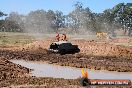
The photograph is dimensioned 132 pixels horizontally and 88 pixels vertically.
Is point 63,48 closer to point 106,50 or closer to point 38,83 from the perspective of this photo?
point 106,50

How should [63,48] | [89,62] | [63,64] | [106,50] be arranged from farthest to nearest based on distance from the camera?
[106,50] < [63,48] < [89,62] < [63,64]

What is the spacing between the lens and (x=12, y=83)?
16891 millimetres

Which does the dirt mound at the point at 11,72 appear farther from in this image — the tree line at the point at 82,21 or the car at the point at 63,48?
the tree line at the point at 82,21

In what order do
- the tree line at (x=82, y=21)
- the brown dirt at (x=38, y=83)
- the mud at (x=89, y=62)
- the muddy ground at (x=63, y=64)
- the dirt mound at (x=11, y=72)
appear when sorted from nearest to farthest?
the brown dirt at (x=38, y=83)
the muddy ground at (x=63, y=64)
the dirt mound at (x=11, y=72)
the mud at (x=89, y=62)
the tree line at (x=82, y=21)

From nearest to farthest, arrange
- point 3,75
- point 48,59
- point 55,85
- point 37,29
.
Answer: point 55,85 → point 3,75 → point 48,59 → point 37,29

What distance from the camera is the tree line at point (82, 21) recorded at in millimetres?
113500

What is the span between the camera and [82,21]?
115062 mm

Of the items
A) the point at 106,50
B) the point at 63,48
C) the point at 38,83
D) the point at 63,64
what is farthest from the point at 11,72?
the point at 106,50

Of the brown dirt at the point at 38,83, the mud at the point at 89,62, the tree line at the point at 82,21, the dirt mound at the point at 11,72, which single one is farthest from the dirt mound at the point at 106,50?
the tree line at the point at 82,21

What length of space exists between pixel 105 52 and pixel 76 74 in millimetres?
15231

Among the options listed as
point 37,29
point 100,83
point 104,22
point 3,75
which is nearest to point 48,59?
point 3,75

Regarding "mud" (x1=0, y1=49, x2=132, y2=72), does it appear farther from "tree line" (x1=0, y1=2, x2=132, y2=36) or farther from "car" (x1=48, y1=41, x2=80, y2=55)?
"tree line" (x1=0, y1=2, x2=132, y2=36)

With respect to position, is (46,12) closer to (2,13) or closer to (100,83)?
(2,13)

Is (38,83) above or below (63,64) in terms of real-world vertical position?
above
